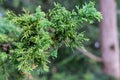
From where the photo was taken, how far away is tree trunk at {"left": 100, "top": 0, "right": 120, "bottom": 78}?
462 centimetres

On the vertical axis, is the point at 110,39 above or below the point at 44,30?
above

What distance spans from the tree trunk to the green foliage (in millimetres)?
3428

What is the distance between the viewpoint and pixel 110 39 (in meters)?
4.86

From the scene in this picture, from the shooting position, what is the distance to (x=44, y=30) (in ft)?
3.72

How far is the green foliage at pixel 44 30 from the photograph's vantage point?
110 cm

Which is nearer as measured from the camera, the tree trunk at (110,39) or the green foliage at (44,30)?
the green foliage at (44,30)

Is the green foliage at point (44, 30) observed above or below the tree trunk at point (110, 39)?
below

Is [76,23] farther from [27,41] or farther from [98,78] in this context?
[98,78]

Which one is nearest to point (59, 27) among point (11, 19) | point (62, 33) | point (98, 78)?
point (62, 33)

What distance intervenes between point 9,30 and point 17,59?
584mm

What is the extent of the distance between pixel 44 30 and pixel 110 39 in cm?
380

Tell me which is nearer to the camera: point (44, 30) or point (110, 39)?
point (44, 30)

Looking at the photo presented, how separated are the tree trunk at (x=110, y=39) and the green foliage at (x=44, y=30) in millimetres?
3428

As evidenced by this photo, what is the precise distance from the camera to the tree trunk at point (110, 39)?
4.62 metres
